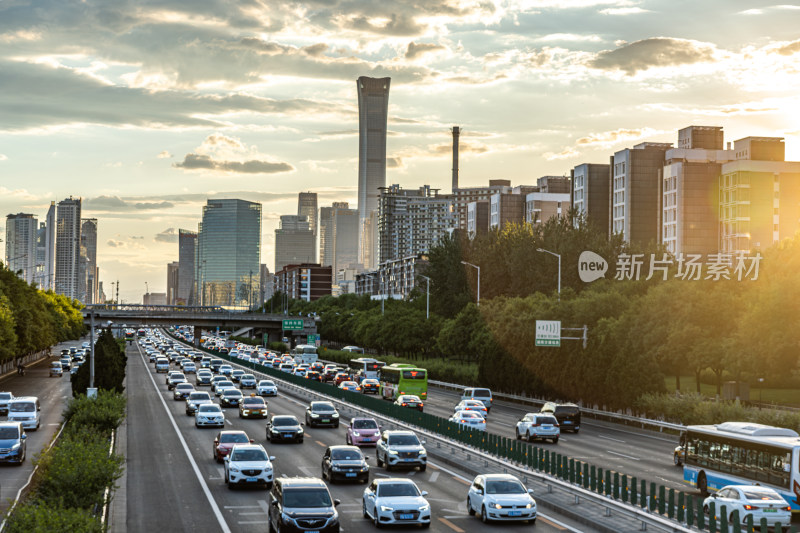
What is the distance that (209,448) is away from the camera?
46.0 m

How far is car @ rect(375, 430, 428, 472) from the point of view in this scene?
38156mm

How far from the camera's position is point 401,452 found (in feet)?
125

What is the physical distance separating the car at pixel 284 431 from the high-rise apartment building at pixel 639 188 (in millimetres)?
119000

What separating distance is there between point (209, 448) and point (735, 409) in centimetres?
2761

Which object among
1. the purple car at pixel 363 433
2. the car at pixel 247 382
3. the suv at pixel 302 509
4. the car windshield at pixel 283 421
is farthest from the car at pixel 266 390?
the suv at pixel 302 509

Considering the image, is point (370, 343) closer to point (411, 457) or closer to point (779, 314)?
point (779, 314)

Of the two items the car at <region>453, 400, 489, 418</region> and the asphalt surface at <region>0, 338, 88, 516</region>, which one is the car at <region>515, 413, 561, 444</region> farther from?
the asphalt surface at <region>0, 338, 88, 516</region>

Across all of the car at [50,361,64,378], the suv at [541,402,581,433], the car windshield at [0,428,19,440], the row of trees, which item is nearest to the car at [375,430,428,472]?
the car windshield at [0,428,19,440]

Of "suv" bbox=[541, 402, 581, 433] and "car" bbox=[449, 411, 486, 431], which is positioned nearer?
"car" bbox=[449, 411, 486, 431]

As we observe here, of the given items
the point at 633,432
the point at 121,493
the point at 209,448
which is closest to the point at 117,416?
the point at 209,448

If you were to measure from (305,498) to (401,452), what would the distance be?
1408 cm

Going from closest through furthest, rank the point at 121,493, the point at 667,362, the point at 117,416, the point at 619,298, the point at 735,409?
the point at 121,493
the point at 117,416
the point at 735,409
the point at 667,362
the point at 619,298

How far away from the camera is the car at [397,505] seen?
26.0 metres

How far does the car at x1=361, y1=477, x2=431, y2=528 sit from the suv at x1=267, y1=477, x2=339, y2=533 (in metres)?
2.00
